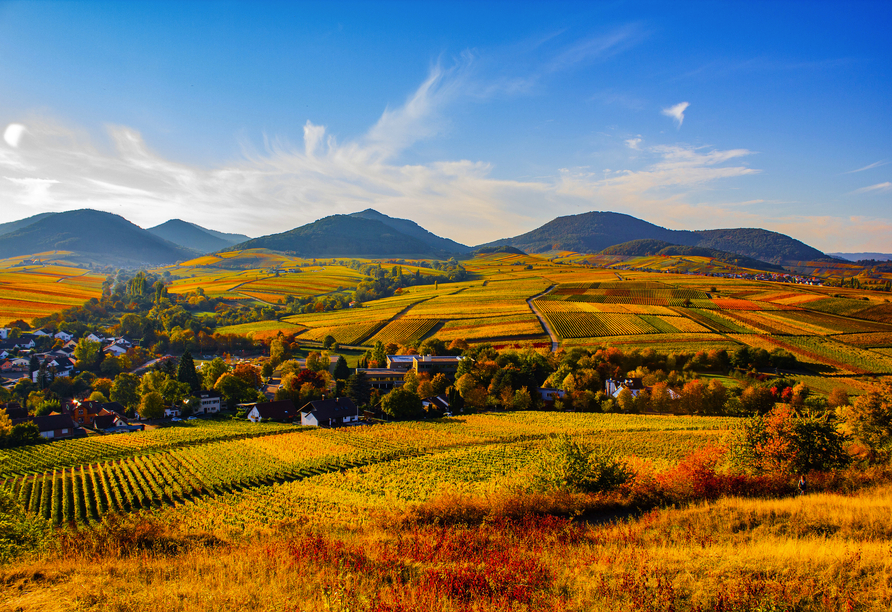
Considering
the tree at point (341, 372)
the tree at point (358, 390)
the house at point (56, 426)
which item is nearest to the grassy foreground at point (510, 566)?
the tree at point (358, 390)

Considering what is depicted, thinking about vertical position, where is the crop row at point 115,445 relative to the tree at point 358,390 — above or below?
below

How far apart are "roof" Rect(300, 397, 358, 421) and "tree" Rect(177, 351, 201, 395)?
18195 millimetres

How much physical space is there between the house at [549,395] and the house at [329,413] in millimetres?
20524

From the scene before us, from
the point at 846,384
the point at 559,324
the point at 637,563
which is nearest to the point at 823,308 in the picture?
the point at 846,384

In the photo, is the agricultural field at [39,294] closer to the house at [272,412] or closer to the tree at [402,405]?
the house at [272,412]

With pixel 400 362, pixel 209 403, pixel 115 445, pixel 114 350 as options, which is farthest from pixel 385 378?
pixel 114 350

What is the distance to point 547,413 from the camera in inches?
1695

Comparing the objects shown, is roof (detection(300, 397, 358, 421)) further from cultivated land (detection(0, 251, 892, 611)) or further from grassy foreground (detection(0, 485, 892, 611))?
grassy foreground (detection(0, 485, 892, 611))

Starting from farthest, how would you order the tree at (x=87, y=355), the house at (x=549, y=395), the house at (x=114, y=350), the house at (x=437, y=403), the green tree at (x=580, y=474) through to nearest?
the house at (x=114, y=350) < the tree at (x=87, y=355) < the house at (x=549, y=395) < the house at (x=437, y=403) < the green tree at (x=580, y=474)

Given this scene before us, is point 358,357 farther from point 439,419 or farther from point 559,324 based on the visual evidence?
point 559,324

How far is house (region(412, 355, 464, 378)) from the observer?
57125 millimetres

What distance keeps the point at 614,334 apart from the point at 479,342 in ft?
66.0

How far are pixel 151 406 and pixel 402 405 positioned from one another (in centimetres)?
2774

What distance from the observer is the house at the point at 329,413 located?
43356 mm
